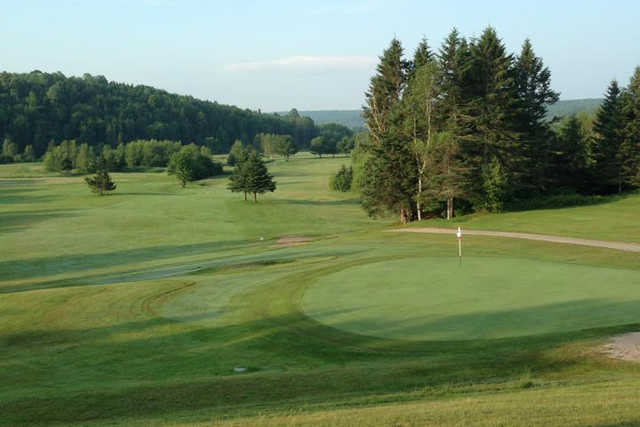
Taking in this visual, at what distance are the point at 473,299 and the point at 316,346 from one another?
239 inches

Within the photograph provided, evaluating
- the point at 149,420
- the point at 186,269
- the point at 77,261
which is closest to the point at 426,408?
the point at 149,420

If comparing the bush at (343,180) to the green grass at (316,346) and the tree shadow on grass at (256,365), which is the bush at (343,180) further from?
the tree shadow on grass at (256,365)

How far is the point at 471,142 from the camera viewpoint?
171ft

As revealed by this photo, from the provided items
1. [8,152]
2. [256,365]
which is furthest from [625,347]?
[8,152]

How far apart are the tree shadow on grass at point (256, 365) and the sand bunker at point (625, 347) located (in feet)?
1.48

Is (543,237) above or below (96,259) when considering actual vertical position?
above

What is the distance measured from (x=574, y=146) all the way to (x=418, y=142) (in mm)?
20467

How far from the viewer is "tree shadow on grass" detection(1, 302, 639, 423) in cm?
1190

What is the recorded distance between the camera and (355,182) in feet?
243

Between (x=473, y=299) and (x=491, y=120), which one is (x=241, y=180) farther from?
(x=473, y=299)

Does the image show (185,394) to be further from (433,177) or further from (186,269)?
(433,177)

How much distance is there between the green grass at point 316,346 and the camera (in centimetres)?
1088

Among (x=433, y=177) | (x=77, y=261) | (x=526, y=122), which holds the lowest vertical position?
(x=77, y=261)

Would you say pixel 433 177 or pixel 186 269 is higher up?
pixel 433 177
